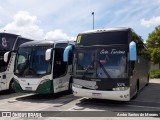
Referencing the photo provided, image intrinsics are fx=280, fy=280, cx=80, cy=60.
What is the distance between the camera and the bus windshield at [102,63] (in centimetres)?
1128

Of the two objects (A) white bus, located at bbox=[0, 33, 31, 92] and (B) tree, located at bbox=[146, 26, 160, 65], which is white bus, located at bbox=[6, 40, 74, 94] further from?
(B) tree, located at bbox=[146, 26, 160, 65]

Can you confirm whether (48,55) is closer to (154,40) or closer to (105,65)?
(105,65)

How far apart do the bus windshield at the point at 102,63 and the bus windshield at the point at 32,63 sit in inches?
84.3

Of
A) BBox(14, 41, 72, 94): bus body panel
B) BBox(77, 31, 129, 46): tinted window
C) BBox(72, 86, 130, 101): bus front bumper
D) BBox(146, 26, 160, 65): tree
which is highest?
BBox(146, 26, 160, 65): tree

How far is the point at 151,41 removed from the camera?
133 ft

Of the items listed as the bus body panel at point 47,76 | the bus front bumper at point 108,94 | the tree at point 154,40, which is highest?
the tree at point 154,40

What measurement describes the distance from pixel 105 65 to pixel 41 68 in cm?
356

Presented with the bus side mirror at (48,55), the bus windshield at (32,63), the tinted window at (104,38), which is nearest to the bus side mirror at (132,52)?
the tinted window at (104,38)

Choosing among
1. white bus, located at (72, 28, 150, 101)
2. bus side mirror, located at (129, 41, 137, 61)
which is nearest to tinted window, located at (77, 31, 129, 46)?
white bus, located at (72, 28, 150, 101)

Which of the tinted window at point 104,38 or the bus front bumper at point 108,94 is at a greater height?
the tinted window at point 104,38

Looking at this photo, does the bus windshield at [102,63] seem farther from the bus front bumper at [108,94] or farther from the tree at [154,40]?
the tree at [154,40]

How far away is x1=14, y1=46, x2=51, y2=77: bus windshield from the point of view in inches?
528

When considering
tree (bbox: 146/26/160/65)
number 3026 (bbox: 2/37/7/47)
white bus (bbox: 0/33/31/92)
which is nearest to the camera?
white bus (bbox: 0/33/31/92)

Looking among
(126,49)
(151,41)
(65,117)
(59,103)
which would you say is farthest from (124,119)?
(151,41)
